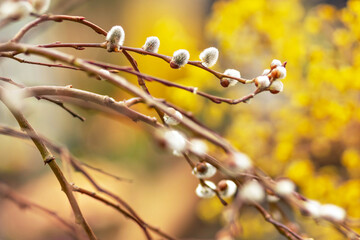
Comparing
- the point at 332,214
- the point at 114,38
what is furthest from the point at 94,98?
the point at 332,214

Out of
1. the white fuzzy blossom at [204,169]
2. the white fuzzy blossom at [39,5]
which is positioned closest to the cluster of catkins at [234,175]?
the white fuzzy blossom at [204,169]

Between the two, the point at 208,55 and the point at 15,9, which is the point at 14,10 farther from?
the point at 208,55

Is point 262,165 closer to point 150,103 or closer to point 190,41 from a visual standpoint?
point 190,41

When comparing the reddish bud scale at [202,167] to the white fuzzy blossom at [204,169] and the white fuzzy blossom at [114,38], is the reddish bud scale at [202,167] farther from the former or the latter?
the white fuzzy blossom at [114,38]

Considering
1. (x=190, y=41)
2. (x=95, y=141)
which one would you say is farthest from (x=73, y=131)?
(x=190, y=41)

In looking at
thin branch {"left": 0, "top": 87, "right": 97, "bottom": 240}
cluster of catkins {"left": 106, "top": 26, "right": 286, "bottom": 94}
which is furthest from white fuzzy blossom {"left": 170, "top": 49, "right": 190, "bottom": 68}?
thin branch {"left": 0, "top": 87, "right": 97, "bottom": 240}

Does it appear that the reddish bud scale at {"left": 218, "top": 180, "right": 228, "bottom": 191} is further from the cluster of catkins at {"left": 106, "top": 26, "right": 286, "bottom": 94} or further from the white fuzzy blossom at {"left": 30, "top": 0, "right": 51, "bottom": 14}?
the white fuzzy blossom at {"left": 30, "top": 0, "right": 51, "bottom": 14}
